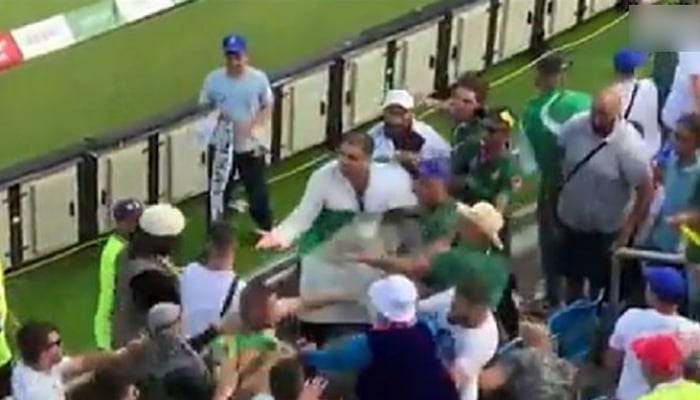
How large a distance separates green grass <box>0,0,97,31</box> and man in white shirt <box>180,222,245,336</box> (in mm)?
7343

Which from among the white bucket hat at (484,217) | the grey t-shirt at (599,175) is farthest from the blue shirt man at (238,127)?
the white bucket hat at (484,217)

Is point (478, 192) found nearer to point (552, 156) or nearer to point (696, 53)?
point (552, 156)

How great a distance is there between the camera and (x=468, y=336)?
805 centimetres

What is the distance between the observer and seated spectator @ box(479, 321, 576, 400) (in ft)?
26.1

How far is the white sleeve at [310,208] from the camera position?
909 cm

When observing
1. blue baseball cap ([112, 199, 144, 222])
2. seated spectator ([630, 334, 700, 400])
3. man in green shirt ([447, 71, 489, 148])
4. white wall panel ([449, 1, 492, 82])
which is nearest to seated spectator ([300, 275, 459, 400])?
seated spectator ([630, 334, 700, 400])

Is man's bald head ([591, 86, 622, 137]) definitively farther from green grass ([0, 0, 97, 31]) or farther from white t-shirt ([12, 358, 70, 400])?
green grass ([0, 0, 97, 31])

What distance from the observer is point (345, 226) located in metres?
9.12

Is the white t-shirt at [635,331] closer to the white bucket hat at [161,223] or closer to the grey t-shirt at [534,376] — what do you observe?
the grey t-shirt at [534,376]

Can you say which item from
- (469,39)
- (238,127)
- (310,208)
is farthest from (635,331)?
(469,39)

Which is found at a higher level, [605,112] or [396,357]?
[605,112]

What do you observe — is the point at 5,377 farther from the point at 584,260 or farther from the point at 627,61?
the point at 627,61

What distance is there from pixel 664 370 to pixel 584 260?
91.9 inches

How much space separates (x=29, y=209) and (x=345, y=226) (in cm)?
335
